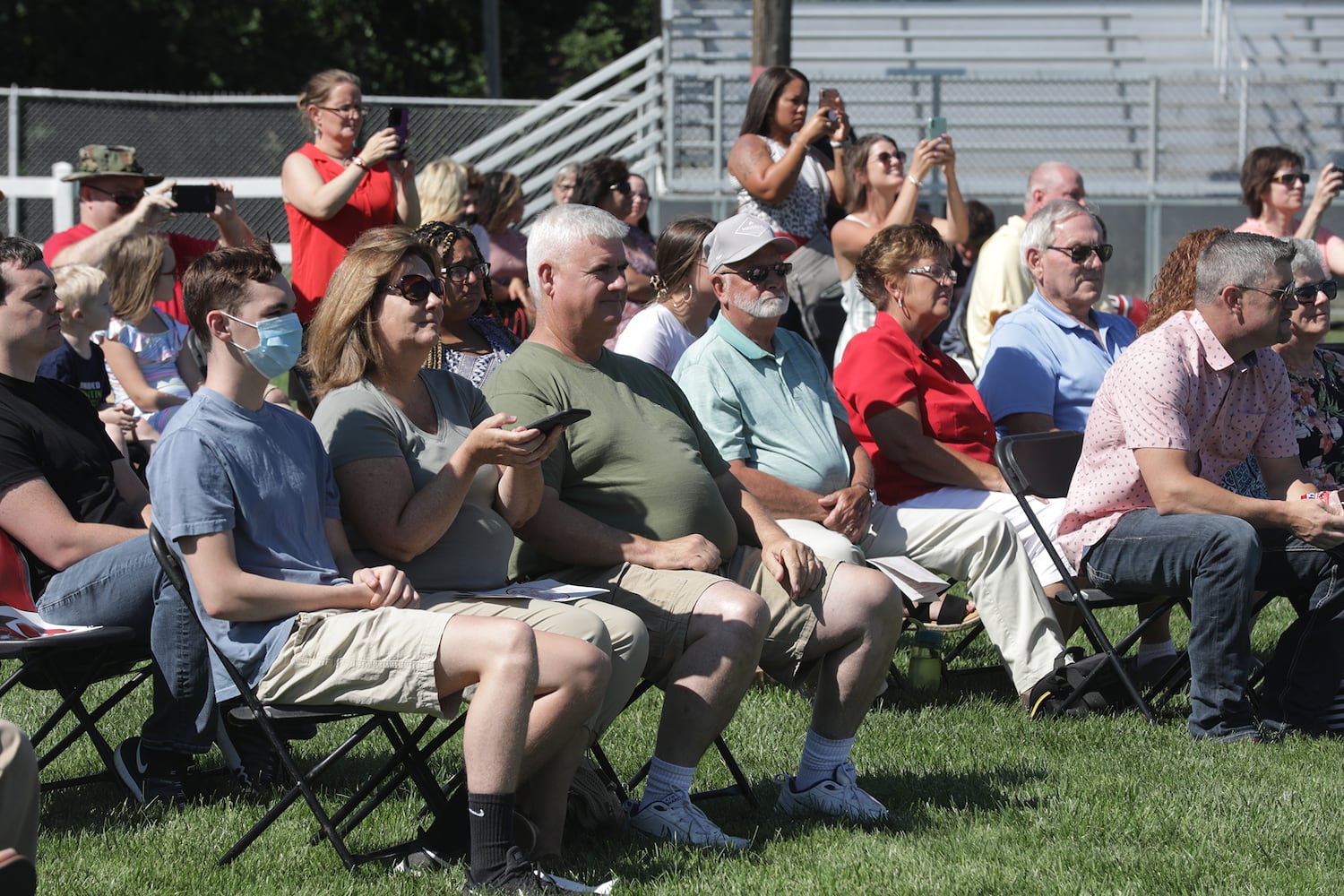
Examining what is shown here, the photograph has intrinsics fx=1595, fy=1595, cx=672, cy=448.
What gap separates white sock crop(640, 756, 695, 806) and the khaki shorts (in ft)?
0.85

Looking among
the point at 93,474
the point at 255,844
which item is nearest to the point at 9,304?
the point at 93,474

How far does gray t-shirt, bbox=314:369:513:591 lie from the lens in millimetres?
3977

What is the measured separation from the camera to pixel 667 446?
178 inches

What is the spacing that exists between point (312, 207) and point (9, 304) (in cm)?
258

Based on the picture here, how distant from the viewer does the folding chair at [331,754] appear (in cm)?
371

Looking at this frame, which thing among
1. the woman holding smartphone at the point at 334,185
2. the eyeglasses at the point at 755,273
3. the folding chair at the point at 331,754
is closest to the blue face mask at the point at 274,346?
the folding chair at the point at 331,754

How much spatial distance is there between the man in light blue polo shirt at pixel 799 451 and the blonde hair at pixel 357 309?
1.52m

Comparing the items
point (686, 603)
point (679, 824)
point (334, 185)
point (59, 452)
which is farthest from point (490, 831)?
point (334, 185)

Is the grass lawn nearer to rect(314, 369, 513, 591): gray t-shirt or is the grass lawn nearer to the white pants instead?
the white pants

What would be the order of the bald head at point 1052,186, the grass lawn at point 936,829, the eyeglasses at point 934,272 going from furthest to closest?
the bald head at point 1052,186 → the eyeglasses at point 934,272 → the grass lawn at point 936,829

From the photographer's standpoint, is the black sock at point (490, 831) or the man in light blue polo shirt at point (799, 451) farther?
the man in light blue polo shirt at point (799, 451)

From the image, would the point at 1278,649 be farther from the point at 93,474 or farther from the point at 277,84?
the point at 277,84

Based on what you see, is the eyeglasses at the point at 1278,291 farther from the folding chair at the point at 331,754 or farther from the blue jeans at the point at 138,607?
the blue jeans at the point at 138,607

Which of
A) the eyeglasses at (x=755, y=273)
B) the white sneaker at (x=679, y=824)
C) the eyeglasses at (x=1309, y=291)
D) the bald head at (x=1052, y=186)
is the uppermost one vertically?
the bald head at (x=1052, y=186)
